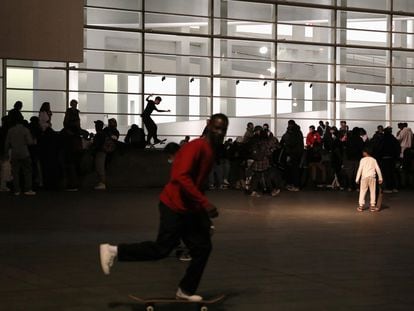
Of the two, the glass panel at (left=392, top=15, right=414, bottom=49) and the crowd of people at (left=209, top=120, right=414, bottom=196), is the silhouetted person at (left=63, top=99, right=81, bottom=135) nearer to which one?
the crowd of people at (left=209, top=120, right=414, bottom=196)

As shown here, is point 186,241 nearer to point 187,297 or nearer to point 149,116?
point 187,297

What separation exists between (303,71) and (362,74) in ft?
8.26

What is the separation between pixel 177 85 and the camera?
1128 inches

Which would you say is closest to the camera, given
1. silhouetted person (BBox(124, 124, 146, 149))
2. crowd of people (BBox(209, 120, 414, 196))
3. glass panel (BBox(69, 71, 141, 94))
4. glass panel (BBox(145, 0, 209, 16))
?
crowd of people (BBox(209, 120, 414, 196))

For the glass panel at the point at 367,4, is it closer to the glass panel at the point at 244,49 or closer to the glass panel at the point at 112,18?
the glass panel at the point at 244,49

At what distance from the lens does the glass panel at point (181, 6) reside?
28364 millimetres

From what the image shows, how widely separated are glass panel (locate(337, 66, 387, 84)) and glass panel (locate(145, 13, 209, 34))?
546 centimetres

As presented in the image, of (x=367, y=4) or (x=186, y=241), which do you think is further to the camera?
(x=367, y=4)

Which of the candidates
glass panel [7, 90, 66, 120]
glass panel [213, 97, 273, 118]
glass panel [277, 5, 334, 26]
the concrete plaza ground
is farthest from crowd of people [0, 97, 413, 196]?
glass panel [277, 5, 334, 26]

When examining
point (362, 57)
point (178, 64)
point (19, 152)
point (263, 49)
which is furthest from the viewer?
point (362, 57)

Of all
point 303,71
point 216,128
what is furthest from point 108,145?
point 216,128

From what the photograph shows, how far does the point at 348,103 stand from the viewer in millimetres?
31406

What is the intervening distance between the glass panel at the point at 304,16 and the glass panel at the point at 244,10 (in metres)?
0.39

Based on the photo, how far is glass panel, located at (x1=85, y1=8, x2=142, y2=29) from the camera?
88.8 feet
